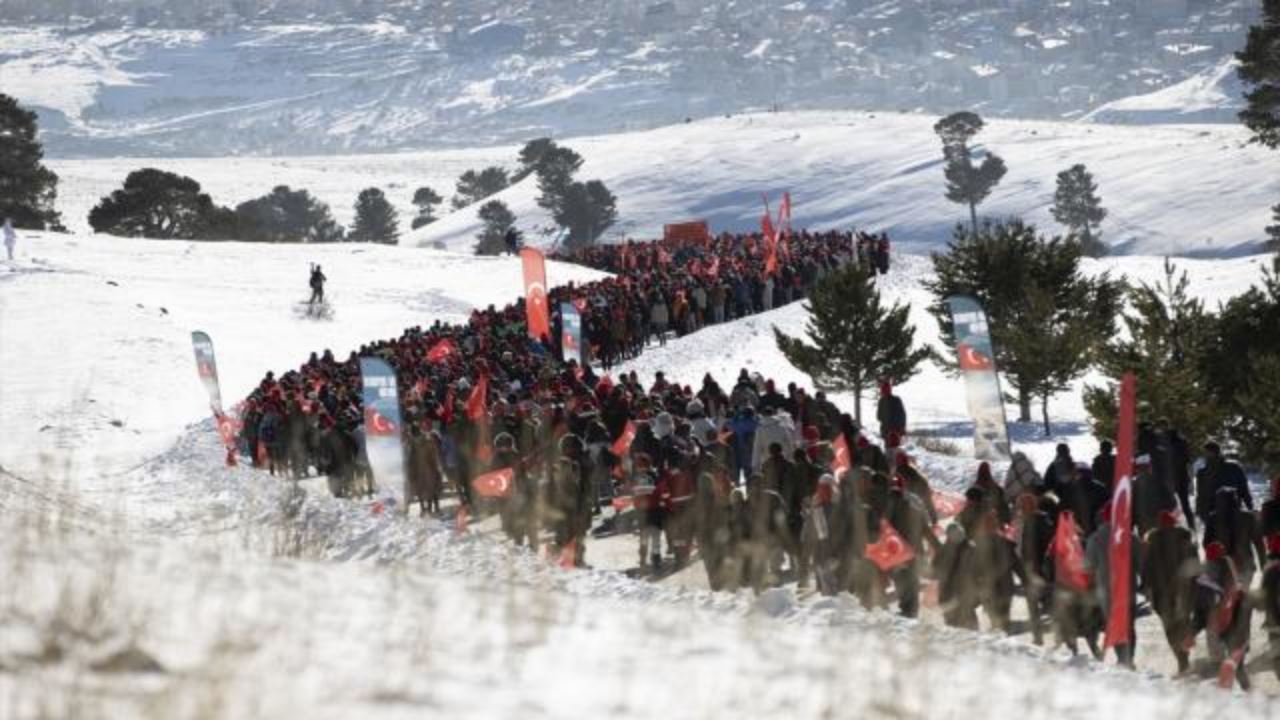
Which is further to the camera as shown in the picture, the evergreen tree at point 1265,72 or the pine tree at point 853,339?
the evergreen tree at point 1265,72

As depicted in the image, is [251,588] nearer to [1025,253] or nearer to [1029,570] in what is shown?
[1029,570]

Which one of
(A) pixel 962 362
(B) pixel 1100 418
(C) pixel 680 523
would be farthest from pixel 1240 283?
(C) pixel 680 523

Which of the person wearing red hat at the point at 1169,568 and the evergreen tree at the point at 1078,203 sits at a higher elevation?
→ the evergreen tree at the point at 1078,203

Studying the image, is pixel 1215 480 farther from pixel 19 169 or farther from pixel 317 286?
pixel 19 169

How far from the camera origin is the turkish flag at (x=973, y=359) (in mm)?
18703

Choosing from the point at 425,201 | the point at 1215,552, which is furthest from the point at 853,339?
the point at 425,201

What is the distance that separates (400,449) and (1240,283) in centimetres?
4859

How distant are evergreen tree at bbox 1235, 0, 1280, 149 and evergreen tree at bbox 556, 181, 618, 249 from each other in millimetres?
74863

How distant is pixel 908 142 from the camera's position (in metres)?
143

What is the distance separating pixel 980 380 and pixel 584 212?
100838 mm

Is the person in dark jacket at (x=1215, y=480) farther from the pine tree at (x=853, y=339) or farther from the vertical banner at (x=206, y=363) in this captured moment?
the pine tree at (x=853, y=339)

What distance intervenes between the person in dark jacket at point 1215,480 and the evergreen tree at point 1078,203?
96058 mm

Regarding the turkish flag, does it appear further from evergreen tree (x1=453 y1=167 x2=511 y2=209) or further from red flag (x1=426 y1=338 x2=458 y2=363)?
evergreen tree (x1=453 y1=167 x2=511 y2=209)

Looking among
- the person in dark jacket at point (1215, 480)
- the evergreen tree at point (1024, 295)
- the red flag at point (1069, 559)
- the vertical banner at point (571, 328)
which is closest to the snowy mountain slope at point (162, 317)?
the vertical banner at point (571, 328)
